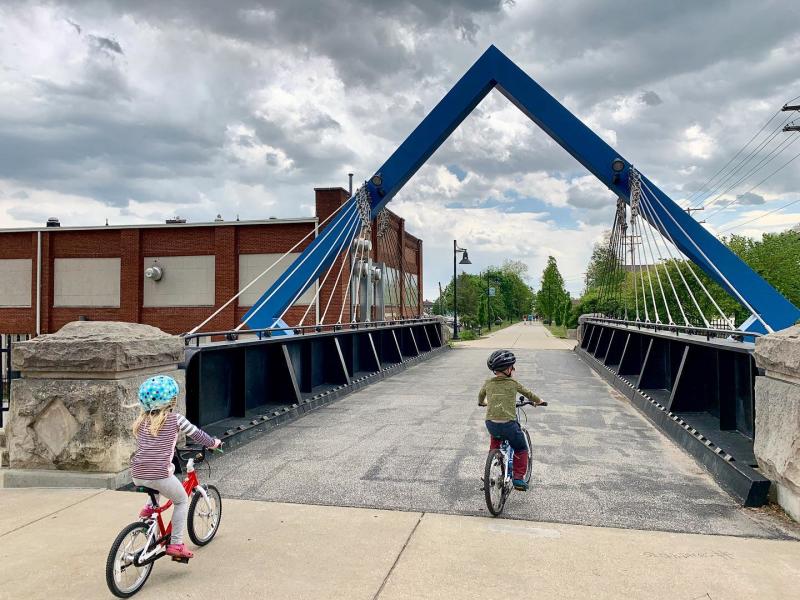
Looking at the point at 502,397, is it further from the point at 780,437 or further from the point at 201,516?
the point at 201,516

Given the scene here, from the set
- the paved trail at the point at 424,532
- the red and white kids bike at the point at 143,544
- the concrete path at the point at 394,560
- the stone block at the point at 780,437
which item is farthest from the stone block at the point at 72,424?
the stone block at the point at 780,437

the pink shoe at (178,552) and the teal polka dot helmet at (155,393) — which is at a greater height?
the teal polka dot helmet at (155,393)

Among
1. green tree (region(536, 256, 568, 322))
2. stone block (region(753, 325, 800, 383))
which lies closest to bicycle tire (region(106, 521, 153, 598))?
stone block (region(753, 325, 800, 383))

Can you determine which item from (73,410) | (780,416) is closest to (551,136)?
(780,416)

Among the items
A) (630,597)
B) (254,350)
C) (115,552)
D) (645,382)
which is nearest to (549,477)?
(630,597)

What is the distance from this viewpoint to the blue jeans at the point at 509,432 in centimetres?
→ 511

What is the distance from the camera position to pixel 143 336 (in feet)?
19.7

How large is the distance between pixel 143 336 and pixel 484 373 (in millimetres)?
11712

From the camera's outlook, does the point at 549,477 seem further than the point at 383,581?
Yes

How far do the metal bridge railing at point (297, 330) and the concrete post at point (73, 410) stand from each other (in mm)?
1233

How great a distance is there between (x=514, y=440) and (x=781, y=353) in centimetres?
240

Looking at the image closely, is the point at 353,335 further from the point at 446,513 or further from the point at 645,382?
the point at 446,513

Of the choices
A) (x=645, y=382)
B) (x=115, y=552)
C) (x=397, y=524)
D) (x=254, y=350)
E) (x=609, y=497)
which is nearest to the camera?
(x=115, y=552)

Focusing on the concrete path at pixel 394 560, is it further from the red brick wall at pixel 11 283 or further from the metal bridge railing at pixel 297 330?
the red brick wall at pixel 11 283
